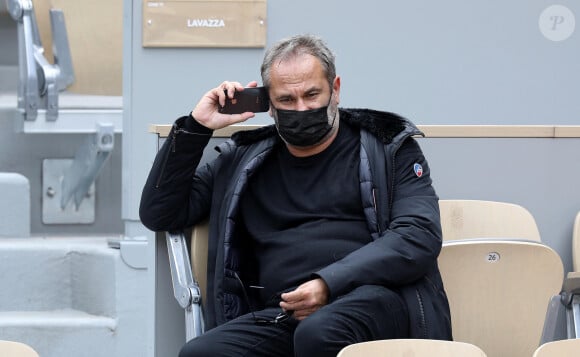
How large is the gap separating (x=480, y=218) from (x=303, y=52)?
801 millimetres

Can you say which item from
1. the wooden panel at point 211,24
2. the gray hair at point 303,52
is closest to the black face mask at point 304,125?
the gray hair at point 303,52

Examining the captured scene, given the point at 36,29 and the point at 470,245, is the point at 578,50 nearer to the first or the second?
the point at 470,245

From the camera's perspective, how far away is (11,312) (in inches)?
233

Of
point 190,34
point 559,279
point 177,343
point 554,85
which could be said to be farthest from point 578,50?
point 177,343

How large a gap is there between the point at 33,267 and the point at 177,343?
78.0 inches

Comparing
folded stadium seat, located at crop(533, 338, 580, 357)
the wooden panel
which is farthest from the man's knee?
the wooden panel

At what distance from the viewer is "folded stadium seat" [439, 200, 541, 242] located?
13.8 feet

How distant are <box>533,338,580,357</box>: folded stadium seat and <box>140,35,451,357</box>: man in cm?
64

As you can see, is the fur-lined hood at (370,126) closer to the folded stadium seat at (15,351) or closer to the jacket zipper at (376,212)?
the jacket zipper at (376,212)

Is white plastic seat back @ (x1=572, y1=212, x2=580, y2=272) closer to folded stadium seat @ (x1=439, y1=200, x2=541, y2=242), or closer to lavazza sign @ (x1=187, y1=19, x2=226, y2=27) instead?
folded stadium seat @ (x1=439, y1=200, x2=541, y2=242)

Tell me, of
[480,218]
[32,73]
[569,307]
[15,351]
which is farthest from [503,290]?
[32,73]

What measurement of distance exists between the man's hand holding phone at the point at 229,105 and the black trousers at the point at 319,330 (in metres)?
0.62

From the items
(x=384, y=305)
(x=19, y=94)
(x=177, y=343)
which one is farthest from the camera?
(x=19, y=94)

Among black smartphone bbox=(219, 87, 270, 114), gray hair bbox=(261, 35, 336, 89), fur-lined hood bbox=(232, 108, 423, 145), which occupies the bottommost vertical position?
fur-lined hood bbox=(232, 108, 423, 145)
